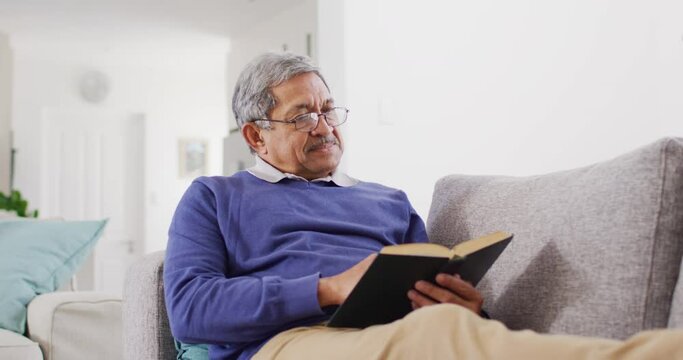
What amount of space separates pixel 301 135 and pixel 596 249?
711 millimetres

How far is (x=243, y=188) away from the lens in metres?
1.52

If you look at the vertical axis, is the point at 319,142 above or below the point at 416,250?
above

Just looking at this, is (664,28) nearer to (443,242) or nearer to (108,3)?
(443,242)

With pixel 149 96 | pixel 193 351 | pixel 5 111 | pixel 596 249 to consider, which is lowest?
pixel 193 351

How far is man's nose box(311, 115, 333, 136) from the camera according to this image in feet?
5.27

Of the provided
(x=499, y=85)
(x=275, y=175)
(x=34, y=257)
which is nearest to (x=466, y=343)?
(x=275, y=175)

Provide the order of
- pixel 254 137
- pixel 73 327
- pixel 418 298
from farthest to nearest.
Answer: pixel 73 327 → pixel 254 137 → pixel 418 298

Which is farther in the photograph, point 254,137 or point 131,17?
point 131,17

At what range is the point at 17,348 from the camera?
1.91 meters

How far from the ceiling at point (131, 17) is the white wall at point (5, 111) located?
20cm

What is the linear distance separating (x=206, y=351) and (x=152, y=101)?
20.3ft

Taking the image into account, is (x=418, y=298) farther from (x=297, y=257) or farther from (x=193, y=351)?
(x=193, y=351)

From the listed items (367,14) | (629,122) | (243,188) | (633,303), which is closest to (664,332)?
(633,303)

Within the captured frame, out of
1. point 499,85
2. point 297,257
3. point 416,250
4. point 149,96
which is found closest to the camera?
point 416,250
